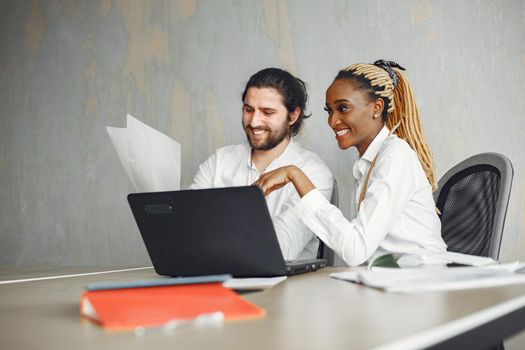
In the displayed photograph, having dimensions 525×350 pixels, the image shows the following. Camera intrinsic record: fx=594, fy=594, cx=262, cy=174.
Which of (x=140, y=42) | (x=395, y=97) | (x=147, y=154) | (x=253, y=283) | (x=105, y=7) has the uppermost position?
(x=105, y=7)

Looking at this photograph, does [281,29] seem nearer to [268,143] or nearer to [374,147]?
[268,143]

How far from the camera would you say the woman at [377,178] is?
145cm

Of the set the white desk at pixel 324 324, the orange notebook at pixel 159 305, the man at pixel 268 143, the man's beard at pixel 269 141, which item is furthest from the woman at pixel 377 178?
the orange notebook at pixel 159 305

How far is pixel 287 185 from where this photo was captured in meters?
2.18

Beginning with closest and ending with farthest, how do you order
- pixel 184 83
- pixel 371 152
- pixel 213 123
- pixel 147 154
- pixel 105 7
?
pixel 147 154 → pixel 371 152 → pixel 213 123 → pixel 184 83 → pixel 105 7

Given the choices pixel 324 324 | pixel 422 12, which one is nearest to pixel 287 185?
pixel 422 12

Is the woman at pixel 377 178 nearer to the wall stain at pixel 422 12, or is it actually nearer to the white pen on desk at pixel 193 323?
the wall stain at pixel 422 12

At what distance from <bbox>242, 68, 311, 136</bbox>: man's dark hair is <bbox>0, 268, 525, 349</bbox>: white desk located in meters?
1.53

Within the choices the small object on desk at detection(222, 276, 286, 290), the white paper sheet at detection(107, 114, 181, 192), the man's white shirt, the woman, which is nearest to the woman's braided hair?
the woman

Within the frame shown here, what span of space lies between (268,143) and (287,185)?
0.66ft

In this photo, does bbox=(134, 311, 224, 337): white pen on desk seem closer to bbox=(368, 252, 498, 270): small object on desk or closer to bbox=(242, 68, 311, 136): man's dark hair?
bbox=(368, 252, 498, 270): small object on desk

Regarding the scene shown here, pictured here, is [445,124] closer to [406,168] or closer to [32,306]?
[406,168]

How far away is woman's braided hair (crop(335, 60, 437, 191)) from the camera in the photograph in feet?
5.91

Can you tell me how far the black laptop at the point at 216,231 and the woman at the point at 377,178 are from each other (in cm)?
28
